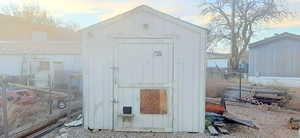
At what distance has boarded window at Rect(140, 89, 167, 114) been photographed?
448 cm

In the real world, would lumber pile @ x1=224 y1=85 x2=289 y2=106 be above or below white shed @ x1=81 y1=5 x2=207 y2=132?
below

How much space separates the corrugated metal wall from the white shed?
1085 centimetres

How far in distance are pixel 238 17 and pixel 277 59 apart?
6.80 m

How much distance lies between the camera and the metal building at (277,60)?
1234 centimetres

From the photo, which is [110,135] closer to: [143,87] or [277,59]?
[143,87]

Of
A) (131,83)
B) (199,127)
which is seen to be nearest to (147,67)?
(131,83)

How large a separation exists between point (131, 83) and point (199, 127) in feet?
5.80

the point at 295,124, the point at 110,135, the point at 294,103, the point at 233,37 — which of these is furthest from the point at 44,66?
the point at 233,37

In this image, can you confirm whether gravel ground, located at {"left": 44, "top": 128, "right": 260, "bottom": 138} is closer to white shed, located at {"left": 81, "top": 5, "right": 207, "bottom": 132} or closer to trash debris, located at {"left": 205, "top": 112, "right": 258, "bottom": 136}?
white shed, located at {"left": 81, "top": 5, "right": 207, "bottom": 132}

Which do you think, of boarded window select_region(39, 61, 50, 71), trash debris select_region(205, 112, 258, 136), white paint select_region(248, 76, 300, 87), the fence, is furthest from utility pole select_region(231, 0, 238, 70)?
boarded window select_region(39, 61, 50, 71)

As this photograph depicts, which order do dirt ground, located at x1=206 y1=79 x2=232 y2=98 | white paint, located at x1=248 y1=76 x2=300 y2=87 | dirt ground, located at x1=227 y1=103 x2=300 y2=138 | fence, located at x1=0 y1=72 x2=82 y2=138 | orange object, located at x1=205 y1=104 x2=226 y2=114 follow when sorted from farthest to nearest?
white paint, located at x1=248 y1=76 x2=300 y2=87 → dirt ground, located at x1=206 y1=79 x2=232 y2=98 → orange object, located at x1=205 y1=104 x2=226 y2=114 → dirt ground, located at x1=227 y1=103 x2=300 y2=138 → fence, located at x1=0 y1=72 x2=82 y2=138

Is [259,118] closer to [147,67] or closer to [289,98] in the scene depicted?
[289,98]

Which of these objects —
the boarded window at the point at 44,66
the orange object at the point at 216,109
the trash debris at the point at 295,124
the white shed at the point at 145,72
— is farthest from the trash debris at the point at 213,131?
the boarded window at the point at 44,66

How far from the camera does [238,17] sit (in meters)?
18.4
